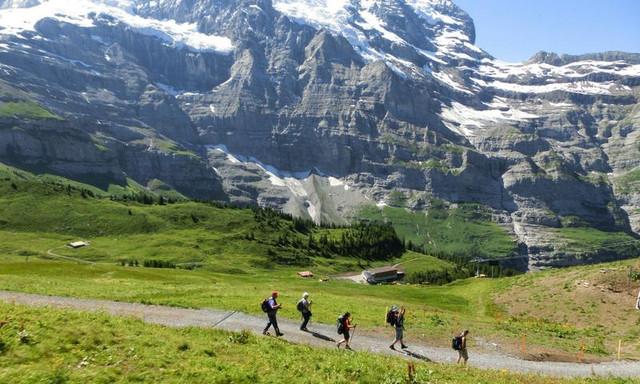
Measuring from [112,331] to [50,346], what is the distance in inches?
170

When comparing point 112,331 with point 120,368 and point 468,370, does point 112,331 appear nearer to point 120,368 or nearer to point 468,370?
point 120,368

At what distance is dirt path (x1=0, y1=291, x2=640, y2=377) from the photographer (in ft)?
132

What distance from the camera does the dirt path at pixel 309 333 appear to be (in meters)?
40.1

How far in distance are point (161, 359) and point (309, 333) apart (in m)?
20.7

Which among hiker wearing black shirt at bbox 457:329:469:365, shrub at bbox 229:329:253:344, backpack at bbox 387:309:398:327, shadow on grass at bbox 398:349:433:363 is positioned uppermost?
backpack at bbox 387:309:398:327

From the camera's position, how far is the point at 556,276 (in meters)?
85.6

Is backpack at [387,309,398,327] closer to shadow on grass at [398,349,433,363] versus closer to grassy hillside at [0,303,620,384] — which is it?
shadow on grass at [398,349,433,363]

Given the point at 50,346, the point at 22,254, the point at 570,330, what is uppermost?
the point at 50,346

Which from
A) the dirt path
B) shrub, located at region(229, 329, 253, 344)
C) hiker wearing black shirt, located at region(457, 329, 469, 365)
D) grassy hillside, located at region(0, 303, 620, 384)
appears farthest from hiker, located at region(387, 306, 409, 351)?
shrub, located at region(229, 329, 253, 344)

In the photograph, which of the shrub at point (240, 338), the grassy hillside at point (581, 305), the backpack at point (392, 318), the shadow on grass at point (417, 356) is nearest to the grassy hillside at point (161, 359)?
the shrub at point (240, 338)

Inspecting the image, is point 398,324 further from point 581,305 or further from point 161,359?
point 581,305

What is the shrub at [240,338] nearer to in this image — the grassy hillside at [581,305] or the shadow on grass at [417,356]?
the shadow on grass at [417,356]

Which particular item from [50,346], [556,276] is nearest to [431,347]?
[50,346]

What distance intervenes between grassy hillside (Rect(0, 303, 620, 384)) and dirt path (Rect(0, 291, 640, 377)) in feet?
22.6
